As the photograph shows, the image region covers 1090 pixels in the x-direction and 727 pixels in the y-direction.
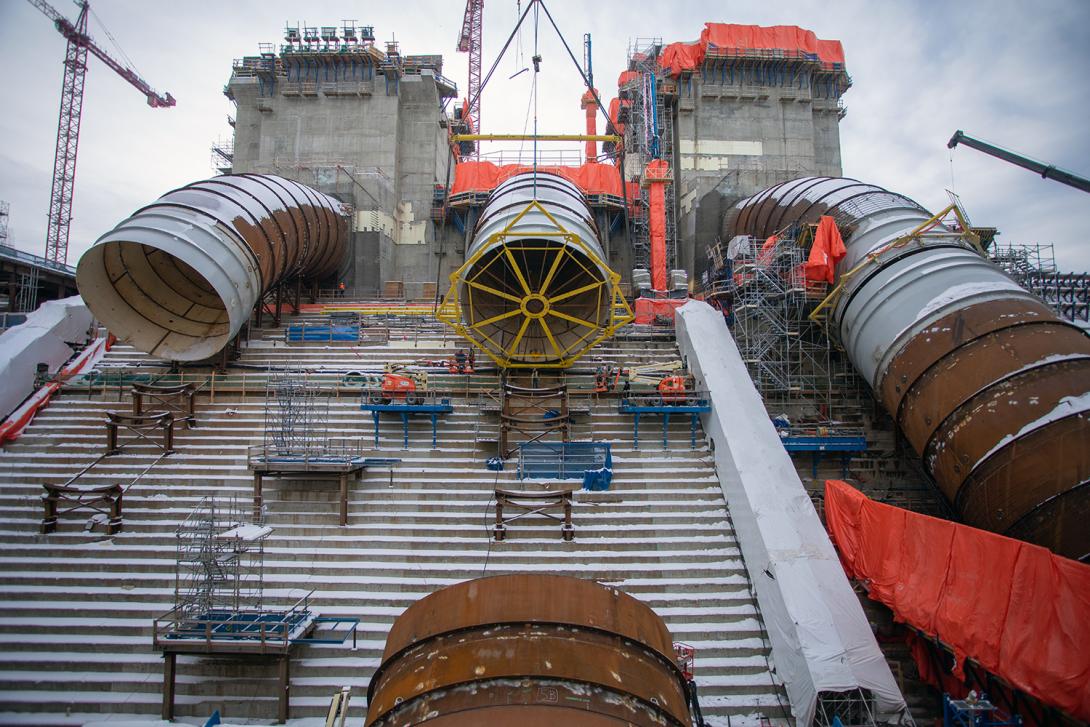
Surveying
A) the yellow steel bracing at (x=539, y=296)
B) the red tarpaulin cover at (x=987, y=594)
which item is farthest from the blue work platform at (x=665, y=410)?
the red tarpaulin cover at (x=987, y=594)

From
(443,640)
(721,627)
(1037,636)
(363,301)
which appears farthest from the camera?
(363,301)

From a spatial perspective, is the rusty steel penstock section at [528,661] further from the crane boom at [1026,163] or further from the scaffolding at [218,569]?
the crane boom at [1026,163]

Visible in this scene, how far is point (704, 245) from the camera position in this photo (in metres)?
25.7

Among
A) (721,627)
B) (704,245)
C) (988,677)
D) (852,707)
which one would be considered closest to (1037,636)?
(988,677)

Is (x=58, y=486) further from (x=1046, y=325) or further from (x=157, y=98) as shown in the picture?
(x=157, y=98)

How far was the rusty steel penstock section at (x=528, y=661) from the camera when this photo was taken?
4426 millimetres

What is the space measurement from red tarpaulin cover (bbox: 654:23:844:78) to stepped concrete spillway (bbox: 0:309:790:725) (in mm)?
21122

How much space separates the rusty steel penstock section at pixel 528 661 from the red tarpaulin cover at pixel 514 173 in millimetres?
25535

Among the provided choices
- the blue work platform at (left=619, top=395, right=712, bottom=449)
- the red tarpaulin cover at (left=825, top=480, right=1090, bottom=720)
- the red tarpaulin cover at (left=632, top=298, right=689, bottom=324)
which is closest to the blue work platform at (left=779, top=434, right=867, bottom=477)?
the blue work platform at (left=619, top=395, right=712, bottom=449)

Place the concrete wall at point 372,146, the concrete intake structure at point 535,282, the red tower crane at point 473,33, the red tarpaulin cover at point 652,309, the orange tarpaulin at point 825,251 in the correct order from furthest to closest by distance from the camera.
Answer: the red tower crane at point 473,33 → the concrete wall at point 372,146 → the red tarpaulin cover at point 652,309 → the orange tarpaulin at point 825,251 → the concrete intake structure at point 535,282

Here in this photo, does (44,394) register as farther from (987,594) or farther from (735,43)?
(735,43)

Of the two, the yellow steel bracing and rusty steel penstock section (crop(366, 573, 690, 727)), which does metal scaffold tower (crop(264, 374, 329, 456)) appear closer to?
the yellow steel bracing

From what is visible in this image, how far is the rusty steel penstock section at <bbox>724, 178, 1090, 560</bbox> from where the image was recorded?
31.9 ft

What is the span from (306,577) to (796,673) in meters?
7.35
